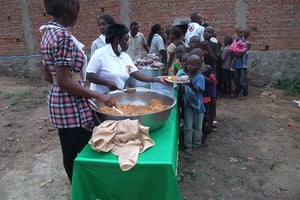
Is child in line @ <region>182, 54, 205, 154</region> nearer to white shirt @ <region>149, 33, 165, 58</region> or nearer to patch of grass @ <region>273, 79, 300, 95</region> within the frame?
white shirt @ <region>149, 33, 165, 58</region>

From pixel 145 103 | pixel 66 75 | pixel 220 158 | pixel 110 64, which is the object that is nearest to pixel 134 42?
pixel 220 158

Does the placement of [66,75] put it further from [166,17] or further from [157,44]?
[166,17]

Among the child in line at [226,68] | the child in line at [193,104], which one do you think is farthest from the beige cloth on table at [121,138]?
the child in line at [226,68]

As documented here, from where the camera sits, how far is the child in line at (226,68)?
6.83 m

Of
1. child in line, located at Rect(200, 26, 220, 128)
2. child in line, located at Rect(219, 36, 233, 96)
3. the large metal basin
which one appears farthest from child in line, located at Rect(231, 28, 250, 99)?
the large metal basin

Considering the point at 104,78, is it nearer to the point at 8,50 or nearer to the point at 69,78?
the point at 69,78

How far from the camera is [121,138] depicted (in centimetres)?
206

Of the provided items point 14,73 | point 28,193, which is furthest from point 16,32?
point 28,193

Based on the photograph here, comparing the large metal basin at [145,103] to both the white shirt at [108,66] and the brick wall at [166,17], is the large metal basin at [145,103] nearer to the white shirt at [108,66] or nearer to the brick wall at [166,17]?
the white shirt at [108,66]

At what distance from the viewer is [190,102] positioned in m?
3.75

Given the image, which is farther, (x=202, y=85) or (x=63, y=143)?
(x=202, y=85)

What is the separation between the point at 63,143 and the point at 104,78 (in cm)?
79

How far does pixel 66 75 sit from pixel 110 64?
37.8 inches

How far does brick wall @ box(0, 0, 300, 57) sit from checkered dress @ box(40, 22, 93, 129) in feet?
20.0
